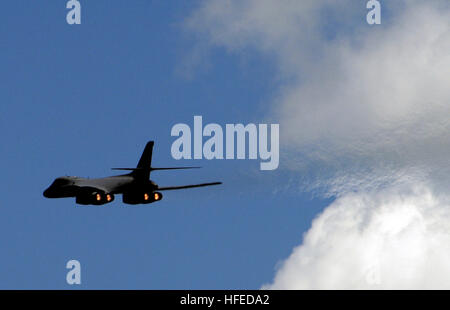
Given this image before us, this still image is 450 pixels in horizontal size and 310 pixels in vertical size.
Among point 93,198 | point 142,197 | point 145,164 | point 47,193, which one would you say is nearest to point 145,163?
point 145,164

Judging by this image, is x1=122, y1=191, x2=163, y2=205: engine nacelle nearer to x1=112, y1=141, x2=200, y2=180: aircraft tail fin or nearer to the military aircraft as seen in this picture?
the military aircraft

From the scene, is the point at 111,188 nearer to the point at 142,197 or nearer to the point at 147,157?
the point at 142,197

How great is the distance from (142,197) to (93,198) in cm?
471

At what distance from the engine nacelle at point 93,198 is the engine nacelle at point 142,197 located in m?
2.43

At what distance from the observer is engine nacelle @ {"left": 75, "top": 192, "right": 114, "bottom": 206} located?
94250 mm

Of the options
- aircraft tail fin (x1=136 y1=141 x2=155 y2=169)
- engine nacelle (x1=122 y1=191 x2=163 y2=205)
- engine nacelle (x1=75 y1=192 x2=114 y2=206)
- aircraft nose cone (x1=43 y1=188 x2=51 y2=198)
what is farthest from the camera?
aircraft tail fin (x1=136 y1=141 x2=155 y2=169)

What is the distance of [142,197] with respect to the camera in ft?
314

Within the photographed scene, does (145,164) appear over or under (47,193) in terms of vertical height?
over

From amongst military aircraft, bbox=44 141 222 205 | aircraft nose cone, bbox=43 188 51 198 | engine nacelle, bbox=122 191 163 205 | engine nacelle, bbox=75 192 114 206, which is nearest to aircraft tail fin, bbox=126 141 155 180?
military aircraft, bbox=44 141 222 205

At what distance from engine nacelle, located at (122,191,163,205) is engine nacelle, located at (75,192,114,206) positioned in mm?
2434

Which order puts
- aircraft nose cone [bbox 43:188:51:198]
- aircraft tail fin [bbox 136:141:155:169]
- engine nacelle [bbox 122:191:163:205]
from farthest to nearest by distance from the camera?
aircraft tail fin [bbox 136:141:155:169]
aircraft nose cone [bbox 43:188:51:198]
engine nacelle [bbox 122:191:163:205]

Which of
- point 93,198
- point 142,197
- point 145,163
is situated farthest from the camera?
point 145,163

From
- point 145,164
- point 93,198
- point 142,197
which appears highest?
point 145,164
